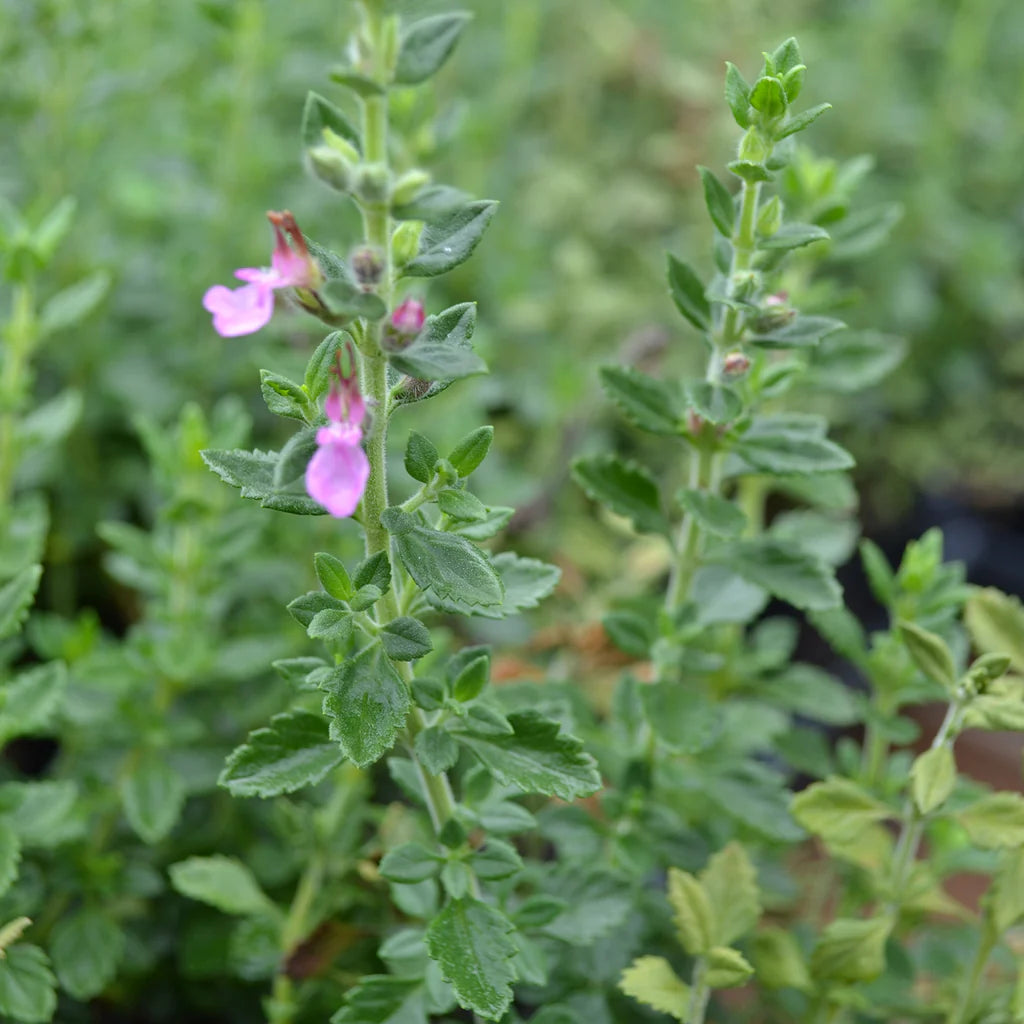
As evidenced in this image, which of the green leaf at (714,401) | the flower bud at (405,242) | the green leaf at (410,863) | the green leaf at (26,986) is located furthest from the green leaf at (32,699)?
the green leaf at (714,401)

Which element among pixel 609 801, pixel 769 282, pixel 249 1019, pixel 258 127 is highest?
pixel 769 282

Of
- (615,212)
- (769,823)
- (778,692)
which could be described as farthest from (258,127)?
(769,823)

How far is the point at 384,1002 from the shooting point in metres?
1.04

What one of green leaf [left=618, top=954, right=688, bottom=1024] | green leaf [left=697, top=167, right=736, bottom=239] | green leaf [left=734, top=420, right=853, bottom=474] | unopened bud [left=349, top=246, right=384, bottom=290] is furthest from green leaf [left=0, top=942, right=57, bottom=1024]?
green leaf [left=697, top=167, right=736, bottom=239]

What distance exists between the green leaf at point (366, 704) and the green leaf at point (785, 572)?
43 cm

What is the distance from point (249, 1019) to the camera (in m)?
1.46

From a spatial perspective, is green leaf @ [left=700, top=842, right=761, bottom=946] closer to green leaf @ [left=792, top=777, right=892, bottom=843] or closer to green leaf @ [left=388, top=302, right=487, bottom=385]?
green leaf @ [left=792, top=777, right=892, bottom=843]

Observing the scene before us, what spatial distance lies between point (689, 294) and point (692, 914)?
24.2 inches

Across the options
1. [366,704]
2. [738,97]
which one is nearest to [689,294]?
[738,97]

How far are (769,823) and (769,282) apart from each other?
58 cm

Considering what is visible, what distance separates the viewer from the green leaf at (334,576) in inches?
35.1

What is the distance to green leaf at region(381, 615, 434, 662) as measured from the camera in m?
0.89

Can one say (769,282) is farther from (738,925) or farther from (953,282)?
(953,282)

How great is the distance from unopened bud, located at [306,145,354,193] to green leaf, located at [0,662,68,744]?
2.12 feet
